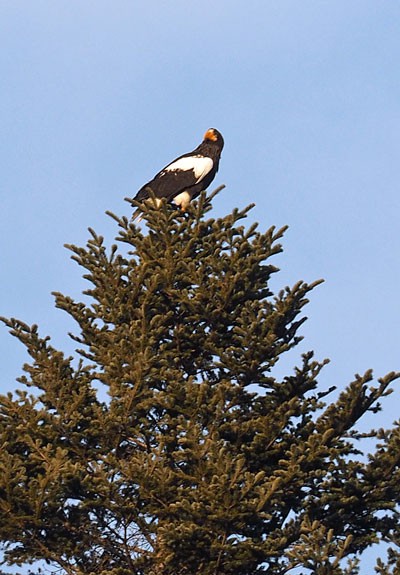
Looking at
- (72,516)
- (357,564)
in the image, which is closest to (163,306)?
(72,516)

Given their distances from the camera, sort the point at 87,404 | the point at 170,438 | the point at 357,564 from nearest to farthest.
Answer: the point at 357,564 < the point at 170,438 < the point at 87,404

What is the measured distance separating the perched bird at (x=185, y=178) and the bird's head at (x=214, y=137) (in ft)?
1.27

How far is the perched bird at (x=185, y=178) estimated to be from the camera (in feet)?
64.6

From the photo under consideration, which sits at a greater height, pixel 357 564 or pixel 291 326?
pixel 291 326

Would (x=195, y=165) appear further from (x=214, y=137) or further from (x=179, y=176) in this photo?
(x=214, y=137)

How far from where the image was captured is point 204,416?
13328 millimetres

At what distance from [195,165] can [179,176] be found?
558 mm

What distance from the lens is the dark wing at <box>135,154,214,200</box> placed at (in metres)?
19.7

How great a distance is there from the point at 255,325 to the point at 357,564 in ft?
11.4

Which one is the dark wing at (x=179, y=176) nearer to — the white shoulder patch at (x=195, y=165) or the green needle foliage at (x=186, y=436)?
the white shoulder patch at (x=195, y=165)

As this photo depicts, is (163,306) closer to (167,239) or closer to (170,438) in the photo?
(167,239)

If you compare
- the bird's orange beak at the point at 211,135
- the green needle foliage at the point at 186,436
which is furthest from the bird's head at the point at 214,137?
the green needle foliage at the point at 186,436

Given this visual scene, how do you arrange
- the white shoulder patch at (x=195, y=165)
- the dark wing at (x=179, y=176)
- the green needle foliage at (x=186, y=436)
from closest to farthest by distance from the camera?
1. the green needle foliage at (x=186, y=436)
2. the dark wing at (x=179, y=176)
3. the white shoulder patch at (x=195, y=165)

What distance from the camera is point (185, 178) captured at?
787 inches
